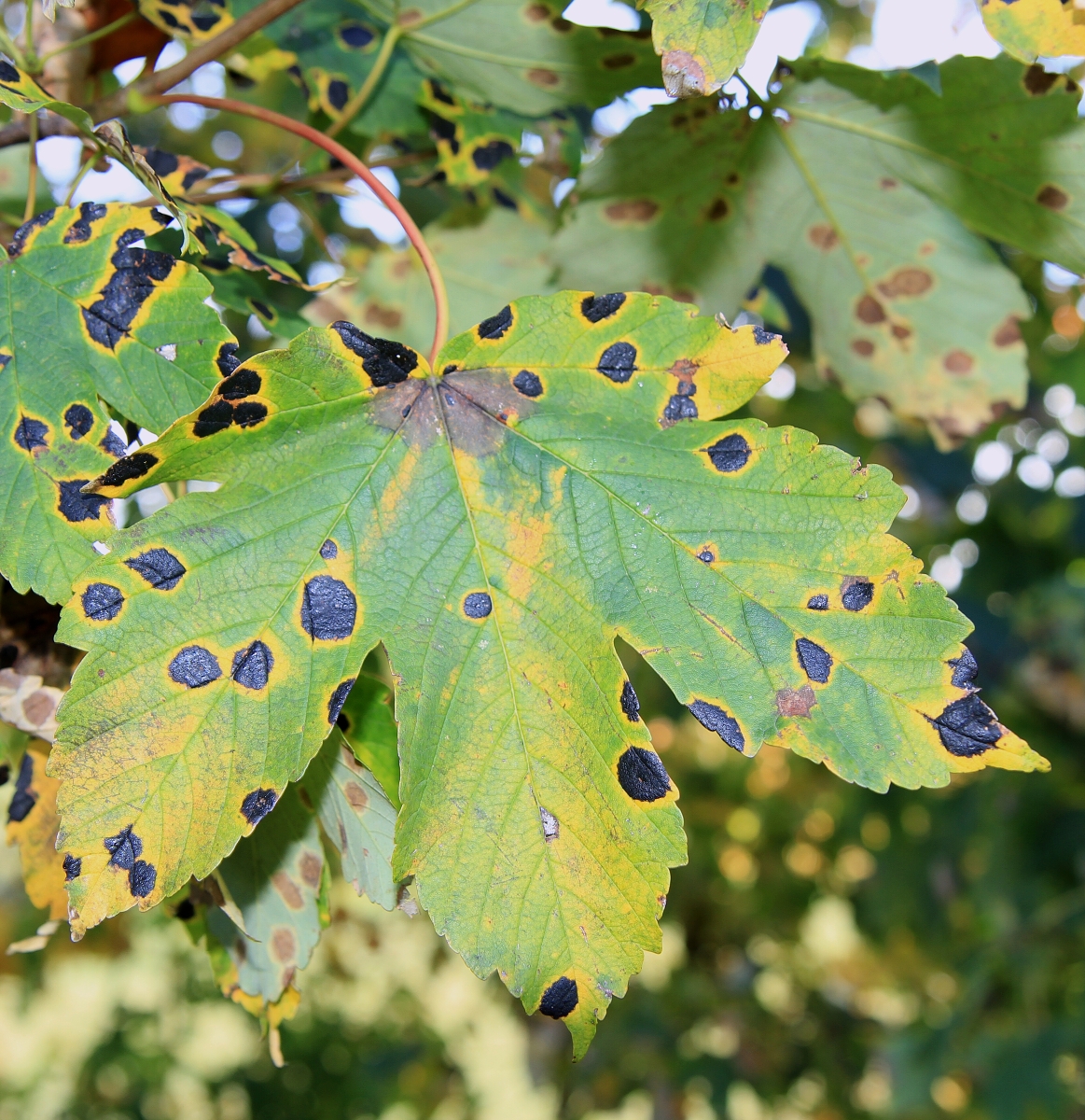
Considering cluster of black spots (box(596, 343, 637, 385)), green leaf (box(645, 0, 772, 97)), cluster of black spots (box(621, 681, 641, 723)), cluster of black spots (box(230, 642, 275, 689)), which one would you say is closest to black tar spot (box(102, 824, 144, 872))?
cluster of black spots (box(230, 642, 275, 689))

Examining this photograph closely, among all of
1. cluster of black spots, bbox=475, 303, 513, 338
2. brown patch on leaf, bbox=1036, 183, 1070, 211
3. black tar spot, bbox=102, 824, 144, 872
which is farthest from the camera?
brown patch on leaf, bbox=1036, 183, 1070, 211

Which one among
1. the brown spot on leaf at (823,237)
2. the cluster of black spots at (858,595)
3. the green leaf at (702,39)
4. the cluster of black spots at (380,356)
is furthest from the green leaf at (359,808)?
the brown spot on leaf at (823,237)

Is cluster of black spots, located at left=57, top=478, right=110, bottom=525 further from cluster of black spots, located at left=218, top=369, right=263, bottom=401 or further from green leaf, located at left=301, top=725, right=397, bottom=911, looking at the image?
green leaf, located at left=301, top=725, right=397, bottom=911

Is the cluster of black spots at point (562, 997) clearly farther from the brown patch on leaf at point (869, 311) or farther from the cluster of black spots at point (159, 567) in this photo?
the brown patch on leaf at point (869, 311)

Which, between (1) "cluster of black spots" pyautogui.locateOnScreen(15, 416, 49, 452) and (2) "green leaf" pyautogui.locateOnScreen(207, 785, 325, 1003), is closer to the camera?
(1) "cluster of black spots" pyautogui.locateOnScreen(15, 416, 49, 452)

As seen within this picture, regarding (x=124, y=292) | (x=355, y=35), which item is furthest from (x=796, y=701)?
(x=355, y=35)

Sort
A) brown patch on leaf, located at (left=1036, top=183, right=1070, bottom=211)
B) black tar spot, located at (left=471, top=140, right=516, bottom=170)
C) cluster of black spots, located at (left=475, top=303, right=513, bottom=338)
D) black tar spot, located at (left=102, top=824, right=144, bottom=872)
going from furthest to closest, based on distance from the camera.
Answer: black tar spot, located at (left=471, top=140, right=516, bottom=170), brown patch on leaf, located at (left=1036, top=183, right=1070, bottom=211), cluster of black spots, located at (left=475, top=303, right=513, bottom=338), black tar spot, located at (left=102, top=824, right=144, bottom=872)

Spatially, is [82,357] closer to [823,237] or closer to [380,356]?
[380,356]
